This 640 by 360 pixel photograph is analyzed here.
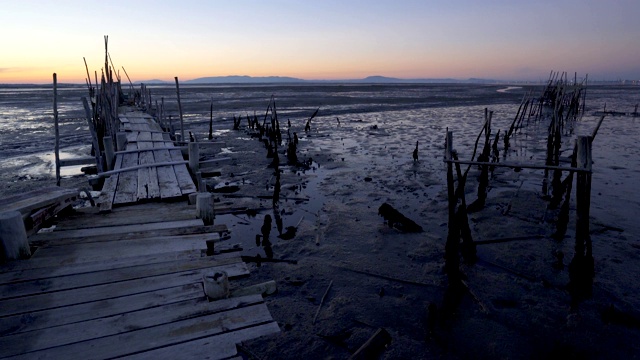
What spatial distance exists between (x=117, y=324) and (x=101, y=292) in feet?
2.17

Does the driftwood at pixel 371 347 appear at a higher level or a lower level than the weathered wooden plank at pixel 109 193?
lower

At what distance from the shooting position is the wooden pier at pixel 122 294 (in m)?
3.04

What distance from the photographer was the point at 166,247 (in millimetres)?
4824

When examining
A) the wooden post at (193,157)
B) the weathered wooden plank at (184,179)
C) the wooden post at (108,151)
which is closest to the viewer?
the weathered wooden plank at (184,179)

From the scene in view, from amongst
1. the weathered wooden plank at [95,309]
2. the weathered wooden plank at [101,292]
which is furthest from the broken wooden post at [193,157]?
the weathered wooden plank at [95,309]

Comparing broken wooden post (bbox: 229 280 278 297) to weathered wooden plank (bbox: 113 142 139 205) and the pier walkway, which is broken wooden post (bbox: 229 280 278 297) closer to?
the pier walkway

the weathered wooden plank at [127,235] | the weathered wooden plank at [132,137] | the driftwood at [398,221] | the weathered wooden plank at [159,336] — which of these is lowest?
the driftwood at [398,221]

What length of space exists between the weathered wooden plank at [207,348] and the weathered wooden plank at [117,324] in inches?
12.1

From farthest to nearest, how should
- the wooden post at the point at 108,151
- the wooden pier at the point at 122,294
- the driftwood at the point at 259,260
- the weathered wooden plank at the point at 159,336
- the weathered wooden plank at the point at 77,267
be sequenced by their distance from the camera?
1. the wooden post at the point at 108,151
2. the driftwood at the point at 259,260
3. the weathered wooden plank at the point at 77,267
4. the wooden pier at the point at 122,294
5. the weathered wooden plank at the point at 159,336

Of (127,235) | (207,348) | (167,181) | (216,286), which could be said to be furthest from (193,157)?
(207,348)

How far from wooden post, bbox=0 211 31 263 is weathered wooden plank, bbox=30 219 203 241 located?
642mm

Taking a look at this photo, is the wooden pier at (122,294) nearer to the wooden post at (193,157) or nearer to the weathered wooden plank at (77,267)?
the weathered wooden plank at (77,267)

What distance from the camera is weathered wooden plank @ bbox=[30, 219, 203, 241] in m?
5.02

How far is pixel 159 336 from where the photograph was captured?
313 cm
